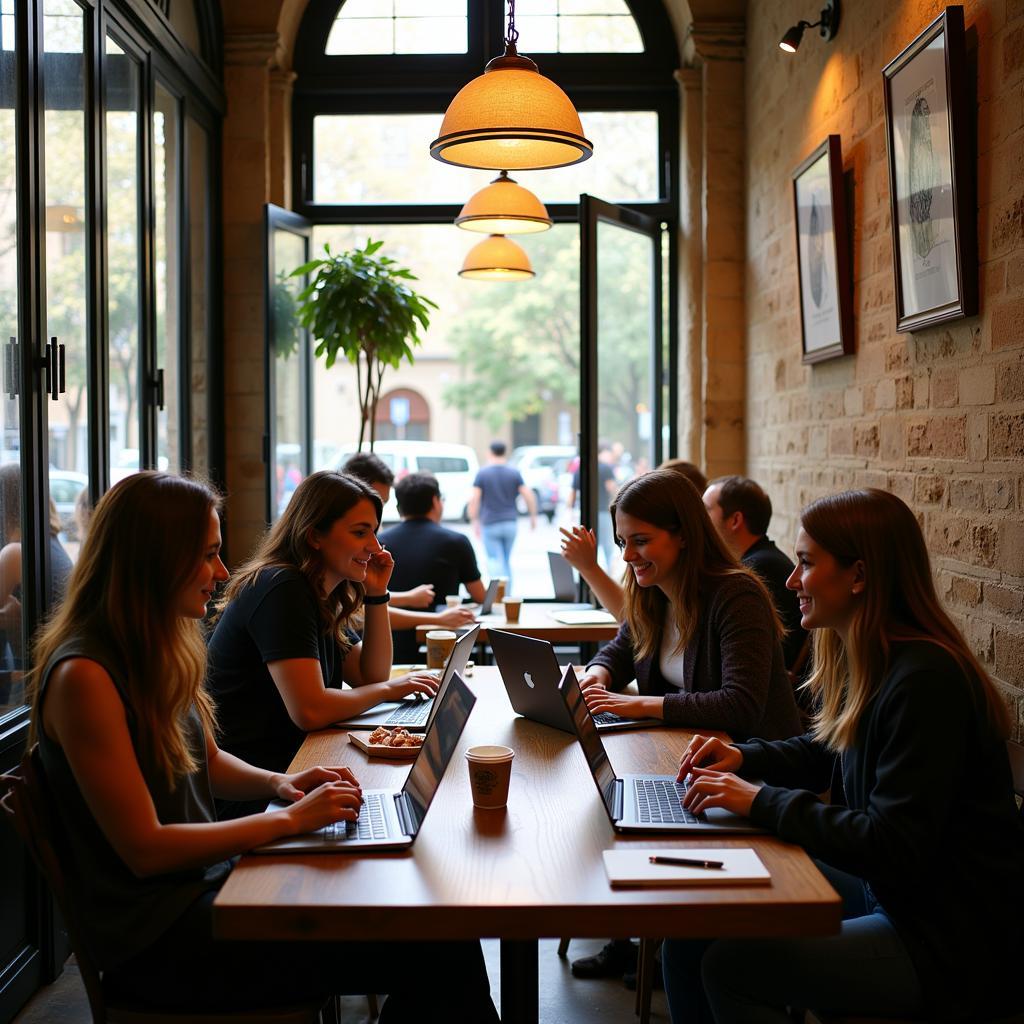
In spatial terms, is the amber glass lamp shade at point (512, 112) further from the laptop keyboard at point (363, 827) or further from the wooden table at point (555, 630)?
the wooden table at point (555, 630)

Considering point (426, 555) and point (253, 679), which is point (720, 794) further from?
point (426, 555)

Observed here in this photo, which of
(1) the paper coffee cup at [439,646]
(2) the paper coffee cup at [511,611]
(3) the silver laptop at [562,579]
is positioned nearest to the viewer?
(1) the paper coffee cup at [439,646]

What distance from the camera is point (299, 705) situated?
266 cm

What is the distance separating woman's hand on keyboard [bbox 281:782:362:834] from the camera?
195cm

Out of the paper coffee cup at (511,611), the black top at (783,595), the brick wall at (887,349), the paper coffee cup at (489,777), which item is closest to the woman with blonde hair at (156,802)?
the paper coffee cup at (489,777)

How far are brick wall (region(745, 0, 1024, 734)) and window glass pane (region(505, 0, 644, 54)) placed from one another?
794 mm

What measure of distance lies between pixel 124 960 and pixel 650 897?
88cm

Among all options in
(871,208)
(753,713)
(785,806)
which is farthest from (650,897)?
(871,208)

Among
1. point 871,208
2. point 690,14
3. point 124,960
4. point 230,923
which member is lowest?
point 124,960

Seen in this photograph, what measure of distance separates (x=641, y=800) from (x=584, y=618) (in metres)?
2.63

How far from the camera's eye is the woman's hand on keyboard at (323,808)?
1.95 metres

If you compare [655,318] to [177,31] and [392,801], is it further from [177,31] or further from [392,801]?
[392,801]

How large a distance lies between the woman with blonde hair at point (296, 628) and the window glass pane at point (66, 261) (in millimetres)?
964

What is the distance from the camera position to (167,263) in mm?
5176
